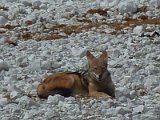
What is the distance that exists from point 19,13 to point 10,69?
6.99 m

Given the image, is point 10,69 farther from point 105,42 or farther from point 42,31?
point 42,31

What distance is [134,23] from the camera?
64.2ft

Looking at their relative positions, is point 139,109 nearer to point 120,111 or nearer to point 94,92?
point 120,111

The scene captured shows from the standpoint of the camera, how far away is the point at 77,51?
53.4ft

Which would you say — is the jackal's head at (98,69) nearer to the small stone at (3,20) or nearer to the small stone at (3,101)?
the small stone at (3,101)

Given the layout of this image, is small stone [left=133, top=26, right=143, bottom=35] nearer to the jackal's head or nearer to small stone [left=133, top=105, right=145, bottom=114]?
the jackal's head

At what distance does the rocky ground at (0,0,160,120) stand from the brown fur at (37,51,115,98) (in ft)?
0.80

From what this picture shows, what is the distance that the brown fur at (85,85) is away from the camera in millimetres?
12609

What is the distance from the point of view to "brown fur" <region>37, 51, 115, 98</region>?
12609mm

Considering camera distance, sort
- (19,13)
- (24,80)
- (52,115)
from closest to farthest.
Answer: (52,115) → (24,80) → (19,13)

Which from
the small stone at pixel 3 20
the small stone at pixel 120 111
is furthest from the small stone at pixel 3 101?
the small stone at pixel 3 20

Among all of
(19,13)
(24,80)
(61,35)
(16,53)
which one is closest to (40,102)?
(24,80)

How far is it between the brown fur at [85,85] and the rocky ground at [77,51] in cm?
24

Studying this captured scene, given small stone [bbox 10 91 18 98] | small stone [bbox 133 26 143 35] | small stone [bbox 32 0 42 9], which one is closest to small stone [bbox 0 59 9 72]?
small stone [bbox 10 91 18 98]
